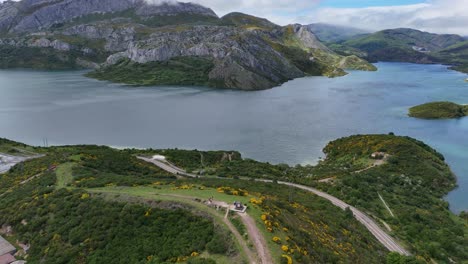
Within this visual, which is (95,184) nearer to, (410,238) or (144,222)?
(144,222)

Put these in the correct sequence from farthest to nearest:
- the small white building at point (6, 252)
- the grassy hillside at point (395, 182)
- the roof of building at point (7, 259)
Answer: the grassy hillside at point (395, 182), the small white building at point (6, 252), the roof of building at point (7, 259)

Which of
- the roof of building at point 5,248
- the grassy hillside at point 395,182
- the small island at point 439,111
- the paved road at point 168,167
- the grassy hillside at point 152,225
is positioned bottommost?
the grassy hillside at point 395,182

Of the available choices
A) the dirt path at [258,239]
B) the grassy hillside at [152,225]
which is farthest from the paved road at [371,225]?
the dirt path at [258,239]

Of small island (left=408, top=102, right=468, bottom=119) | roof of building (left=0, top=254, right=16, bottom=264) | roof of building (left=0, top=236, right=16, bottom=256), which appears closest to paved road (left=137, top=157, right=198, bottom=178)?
roof of building (left=0, top=236, right=16, bottom=256)

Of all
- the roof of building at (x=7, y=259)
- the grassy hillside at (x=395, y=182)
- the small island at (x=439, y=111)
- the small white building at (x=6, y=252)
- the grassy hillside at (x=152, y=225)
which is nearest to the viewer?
the grassy hillside at (x=152, y=225)

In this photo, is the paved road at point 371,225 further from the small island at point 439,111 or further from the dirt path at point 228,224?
the small island at point 439,111

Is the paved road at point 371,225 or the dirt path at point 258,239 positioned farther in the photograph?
the paved road at point 371,225

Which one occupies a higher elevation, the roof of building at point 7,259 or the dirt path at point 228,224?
the dirt path at point 228,224
